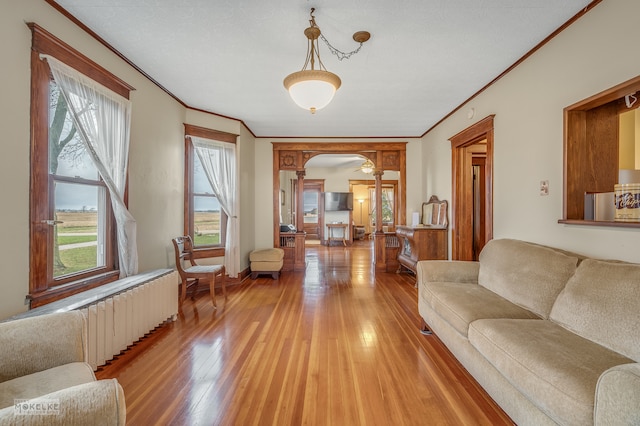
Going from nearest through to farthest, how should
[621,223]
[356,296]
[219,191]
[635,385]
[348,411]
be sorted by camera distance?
[635,385] → [348,411] → [621,223] → [356,296] → [219,191]

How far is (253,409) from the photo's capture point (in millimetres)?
1727

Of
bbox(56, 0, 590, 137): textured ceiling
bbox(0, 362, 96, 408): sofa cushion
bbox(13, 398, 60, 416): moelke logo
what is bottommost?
bbox(0, 362, 96, 408): sofa cushion

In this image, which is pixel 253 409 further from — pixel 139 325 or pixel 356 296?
pixel 356 296

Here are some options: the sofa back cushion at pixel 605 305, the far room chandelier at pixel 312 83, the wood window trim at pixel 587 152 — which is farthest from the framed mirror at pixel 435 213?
the far room chandelier at pixel 312 83

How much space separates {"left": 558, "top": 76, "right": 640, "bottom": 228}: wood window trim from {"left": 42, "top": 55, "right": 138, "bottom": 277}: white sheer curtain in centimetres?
410

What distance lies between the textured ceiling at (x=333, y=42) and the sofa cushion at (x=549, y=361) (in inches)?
93.3

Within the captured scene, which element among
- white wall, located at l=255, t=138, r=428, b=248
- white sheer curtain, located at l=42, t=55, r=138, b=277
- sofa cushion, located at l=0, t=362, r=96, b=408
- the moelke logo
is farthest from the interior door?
the moelke logo

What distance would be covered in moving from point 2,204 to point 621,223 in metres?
4.12

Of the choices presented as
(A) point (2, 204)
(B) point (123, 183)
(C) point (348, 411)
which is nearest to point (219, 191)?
(B) point (123, 183)

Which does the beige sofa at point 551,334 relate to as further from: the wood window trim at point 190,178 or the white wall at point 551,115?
the wood window trim at point 190,178

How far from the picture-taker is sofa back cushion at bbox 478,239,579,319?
6.38ft

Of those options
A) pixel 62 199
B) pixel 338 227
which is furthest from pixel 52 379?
pixel 338 227

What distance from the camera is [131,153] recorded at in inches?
119

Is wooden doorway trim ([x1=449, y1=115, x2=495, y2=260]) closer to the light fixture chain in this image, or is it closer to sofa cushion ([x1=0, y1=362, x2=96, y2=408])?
the light fixture chain
